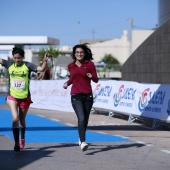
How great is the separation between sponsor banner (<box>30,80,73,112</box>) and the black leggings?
40.4 feet

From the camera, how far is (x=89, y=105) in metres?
10.7

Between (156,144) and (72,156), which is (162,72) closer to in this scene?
(156,144)

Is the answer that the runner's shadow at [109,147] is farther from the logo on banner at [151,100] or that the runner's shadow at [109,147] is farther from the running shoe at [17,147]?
the logo on banner at [151,100]

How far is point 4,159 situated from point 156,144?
3629 mm

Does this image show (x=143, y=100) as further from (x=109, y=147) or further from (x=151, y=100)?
(x=109, y=147)

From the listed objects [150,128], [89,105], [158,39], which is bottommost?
[150,128]

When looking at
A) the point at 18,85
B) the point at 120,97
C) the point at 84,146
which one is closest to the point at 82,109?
the point at 84,146

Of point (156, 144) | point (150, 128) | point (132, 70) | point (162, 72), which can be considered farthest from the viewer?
point (132, 70)

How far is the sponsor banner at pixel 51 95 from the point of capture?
23587 mm

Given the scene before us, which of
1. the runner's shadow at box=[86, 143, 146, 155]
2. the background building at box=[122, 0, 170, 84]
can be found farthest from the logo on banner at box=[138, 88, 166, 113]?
the background building at box=[122, 0, 170, 84]

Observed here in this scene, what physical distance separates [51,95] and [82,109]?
47.4 ft

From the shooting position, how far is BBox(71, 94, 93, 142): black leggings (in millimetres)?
10484

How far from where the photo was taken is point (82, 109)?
416 inches

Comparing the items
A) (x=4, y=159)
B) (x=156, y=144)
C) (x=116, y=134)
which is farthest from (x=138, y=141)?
(x=4, y=159)
